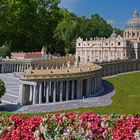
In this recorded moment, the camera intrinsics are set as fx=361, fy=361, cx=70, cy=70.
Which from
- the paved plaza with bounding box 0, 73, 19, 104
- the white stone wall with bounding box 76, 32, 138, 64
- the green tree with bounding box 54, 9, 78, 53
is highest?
the green tree with bounding box 54, 9, 78, 53

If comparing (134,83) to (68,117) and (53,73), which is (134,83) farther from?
(68,117)

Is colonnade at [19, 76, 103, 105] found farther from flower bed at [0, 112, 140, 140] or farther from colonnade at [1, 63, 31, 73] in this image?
colonnade at [1, 63, 31, 73]

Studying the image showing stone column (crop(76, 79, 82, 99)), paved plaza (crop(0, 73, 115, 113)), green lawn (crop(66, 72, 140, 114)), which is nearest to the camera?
green lawn (crop(66, 72, 140, 114))

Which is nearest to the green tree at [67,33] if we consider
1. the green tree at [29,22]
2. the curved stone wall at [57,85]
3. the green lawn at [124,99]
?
the green tree at [29,22]

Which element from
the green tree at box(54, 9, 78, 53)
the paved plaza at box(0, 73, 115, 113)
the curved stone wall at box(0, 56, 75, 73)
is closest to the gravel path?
the paved plaza at box(0, 73, 115, 113)

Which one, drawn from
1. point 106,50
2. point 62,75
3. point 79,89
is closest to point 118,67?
point 106,50

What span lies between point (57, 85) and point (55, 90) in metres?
1.76

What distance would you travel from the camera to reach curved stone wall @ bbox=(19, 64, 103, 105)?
172 ft

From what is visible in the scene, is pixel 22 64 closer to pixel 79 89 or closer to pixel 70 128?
pixel 79 89

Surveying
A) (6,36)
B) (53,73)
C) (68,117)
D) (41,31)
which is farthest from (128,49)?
(68,117)

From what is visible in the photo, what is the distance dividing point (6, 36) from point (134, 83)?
49.3 meters

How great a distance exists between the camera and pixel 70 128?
69.8ft

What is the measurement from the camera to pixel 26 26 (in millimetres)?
116375

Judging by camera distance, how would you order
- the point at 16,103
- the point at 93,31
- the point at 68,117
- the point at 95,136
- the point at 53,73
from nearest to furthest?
the point at 95,136, the point at 68,117, the point at 16,103, the point at 53,73, the point at 93,31
